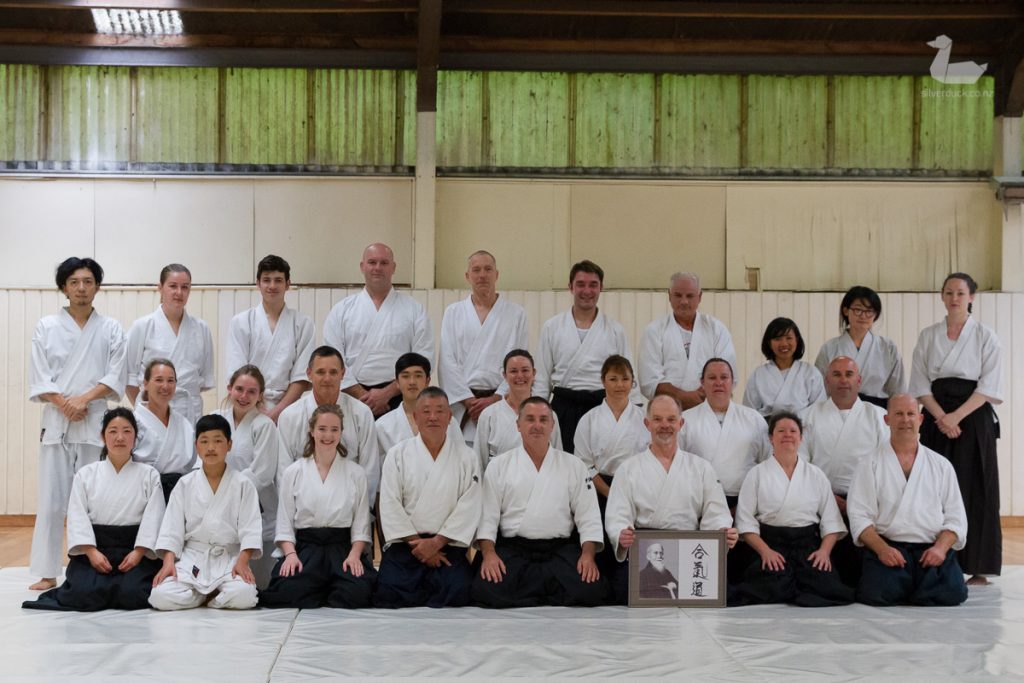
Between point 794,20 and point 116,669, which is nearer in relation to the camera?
point 116,669

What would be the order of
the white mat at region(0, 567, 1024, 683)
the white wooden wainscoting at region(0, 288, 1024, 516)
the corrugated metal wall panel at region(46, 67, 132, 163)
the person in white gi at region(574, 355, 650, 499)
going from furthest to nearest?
the corrugated metal wall panel at region(46, 67, 132, 163) < the white wooden wainscoting at region(0, 288, 1024, 516) < the person in white gi at region(574, 355, 650, 499) < the white mat at region(0, 567, 1024, 683)

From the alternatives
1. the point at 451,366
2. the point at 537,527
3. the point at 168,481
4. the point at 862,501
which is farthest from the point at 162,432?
the point at 862,501

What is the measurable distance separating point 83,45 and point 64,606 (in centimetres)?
503

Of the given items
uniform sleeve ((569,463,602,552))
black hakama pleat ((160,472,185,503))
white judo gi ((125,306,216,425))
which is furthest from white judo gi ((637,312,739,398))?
black hakama pleat ((160,472,185,503))

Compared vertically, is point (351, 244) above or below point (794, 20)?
below

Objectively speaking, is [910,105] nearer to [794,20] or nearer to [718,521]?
[794,20]

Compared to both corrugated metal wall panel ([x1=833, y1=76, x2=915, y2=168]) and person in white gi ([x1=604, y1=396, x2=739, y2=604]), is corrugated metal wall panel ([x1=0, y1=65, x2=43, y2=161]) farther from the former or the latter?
A: corrugated metal wall panel ([x1=833, y1=76, x2=915, y2=168])

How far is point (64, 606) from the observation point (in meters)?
5.33

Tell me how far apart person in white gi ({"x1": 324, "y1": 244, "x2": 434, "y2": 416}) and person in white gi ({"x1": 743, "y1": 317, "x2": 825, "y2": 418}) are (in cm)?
200

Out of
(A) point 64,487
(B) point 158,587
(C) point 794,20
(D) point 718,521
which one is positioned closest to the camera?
(B) point 158,587

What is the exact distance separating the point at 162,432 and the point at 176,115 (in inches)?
152

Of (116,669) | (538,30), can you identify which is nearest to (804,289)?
(538,30)

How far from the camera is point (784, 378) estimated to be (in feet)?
21.2

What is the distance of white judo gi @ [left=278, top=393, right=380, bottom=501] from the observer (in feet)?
19.7
